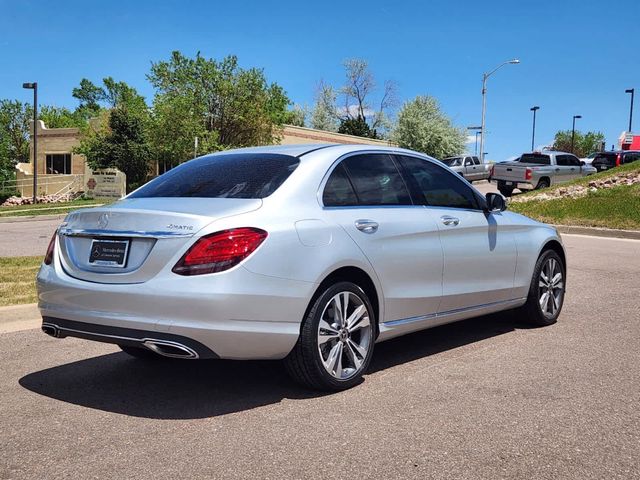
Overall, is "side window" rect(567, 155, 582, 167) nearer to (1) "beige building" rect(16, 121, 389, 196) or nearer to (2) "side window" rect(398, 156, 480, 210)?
(2) "side window" rect(398, 156, 480, 210)

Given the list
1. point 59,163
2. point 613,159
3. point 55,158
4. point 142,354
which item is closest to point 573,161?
point 613,159

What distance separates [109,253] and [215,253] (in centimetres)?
74

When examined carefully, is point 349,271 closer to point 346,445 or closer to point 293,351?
point 293,351

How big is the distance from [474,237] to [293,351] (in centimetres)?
220

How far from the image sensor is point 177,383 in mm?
4906

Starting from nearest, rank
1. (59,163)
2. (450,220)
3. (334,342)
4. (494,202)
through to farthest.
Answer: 1. (334,342)
2. (450,220)
3. (494,202)
4. (59,163)

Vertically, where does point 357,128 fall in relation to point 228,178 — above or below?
above

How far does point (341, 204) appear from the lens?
A: 482cm

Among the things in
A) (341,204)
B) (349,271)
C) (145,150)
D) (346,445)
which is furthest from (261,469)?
(145,150)

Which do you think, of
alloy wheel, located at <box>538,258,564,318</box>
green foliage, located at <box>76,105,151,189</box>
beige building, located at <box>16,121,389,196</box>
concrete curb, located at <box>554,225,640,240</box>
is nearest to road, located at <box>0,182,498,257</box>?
alloy wheel, located at <box>538,258,564,318</box>

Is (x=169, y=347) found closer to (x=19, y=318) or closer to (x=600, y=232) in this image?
(x=19, y=318)

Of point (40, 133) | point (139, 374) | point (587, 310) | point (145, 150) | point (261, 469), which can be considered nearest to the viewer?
point (261, 469)

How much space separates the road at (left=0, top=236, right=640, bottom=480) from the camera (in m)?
3.39

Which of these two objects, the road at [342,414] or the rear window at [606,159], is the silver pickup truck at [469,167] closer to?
the rear window at [606,159]
